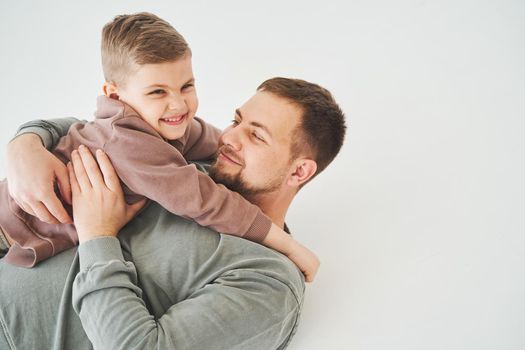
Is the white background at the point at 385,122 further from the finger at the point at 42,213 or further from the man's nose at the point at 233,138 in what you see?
the finger at the point at 42,213

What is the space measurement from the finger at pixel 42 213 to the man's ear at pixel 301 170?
0.80m

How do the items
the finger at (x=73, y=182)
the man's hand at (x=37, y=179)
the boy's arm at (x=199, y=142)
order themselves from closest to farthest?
the man's hand at (x=37, y=179), the finger at (x=73, y=182), the boy's arm at (x=199, y=142)

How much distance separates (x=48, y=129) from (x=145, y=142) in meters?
0.43

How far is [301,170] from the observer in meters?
1.68

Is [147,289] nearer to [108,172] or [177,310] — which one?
[177,310]

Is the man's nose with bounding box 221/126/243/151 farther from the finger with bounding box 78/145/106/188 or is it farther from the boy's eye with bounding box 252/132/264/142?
the finger with bounding box 78/145/106/188

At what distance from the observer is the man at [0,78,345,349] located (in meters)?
1.11

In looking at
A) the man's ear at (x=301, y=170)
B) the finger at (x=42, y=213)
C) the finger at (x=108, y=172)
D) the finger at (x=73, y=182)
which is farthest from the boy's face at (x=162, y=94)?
the man's ear at (x=301, y=170)

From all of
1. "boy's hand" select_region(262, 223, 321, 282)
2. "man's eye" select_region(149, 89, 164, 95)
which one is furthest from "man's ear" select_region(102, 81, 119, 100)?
"boy's hand" select_region(262, 223, 321, 282)

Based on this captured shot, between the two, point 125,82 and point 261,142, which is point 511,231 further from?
point 125,82

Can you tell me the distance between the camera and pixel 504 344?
59.9 inches

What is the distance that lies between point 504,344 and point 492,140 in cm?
90

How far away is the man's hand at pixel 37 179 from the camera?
47.8 inches

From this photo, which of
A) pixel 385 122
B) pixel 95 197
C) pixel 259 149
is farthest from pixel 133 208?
pixel 385 122
